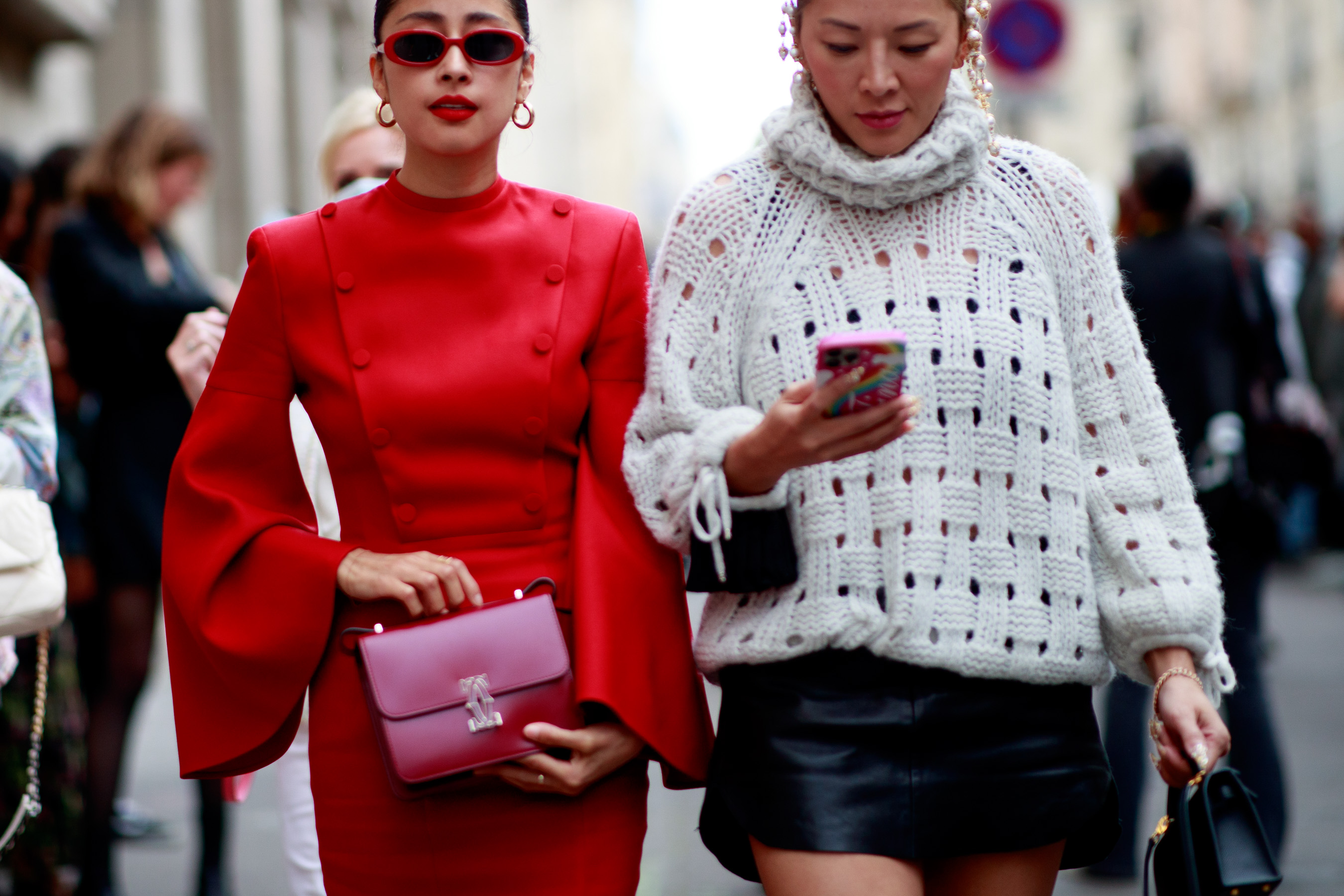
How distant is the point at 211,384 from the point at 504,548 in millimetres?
504

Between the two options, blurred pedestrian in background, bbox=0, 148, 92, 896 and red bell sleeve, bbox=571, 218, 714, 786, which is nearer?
red bell sleeve, bbox=571, 218, 714, 786

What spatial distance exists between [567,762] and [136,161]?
3.51 m

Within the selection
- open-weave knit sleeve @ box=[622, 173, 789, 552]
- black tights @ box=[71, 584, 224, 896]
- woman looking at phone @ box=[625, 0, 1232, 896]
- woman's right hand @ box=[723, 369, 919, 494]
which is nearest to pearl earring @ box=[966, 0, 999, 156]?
woman looking at phone @ box=[625, 0, 1232, 896]

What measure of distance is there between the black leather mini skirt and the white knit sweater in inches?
1.9

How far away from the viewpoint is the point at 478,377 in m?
2.37

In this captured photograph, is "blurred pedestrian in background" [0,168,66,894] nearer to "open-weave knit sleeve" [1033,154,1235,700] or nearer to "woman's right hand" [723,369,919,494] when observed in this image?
"woman's right hand" [723,369,919,494]

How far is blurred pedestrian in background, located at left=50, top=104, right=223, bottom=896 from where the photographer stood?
4.97 m

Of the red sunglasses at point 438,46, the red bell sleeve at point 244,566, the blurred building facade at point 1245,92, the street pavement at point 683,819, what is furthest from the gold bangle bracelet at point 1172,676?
the blurred building facade at point 1245,92

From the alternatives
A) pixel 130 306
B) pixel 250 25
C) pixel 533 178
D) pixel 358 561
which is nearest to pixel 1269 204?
pixel 533 178

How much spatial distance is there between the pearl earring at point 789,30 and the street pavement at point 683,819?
3.23m

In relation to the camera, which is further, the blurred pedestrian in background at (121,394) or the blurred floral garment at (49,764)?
the blurred pedestrian in background at (121,394)

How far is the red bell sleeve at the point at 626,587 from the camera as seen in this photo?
2352mm

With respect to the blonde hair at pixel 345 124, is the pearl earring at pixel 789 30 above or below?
above

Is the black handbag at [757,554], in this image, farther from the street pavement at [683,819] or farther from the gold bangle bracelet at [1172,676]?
the street pavement at [683,819]
